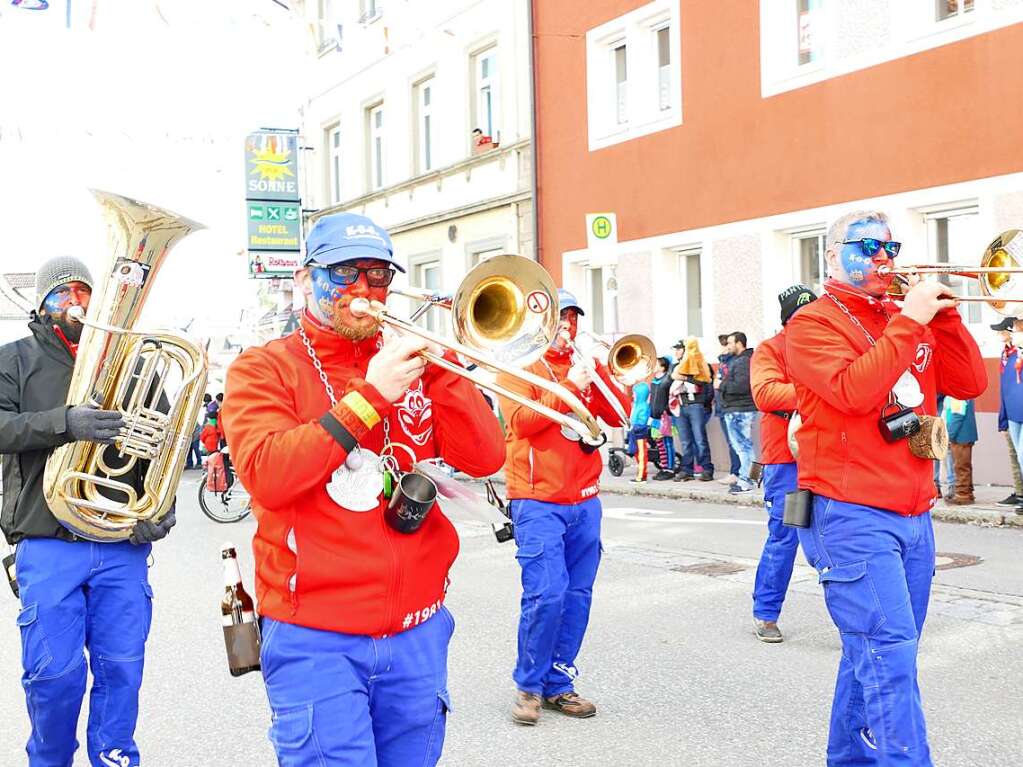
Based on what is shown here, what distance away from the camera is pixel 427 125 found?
26.5 m

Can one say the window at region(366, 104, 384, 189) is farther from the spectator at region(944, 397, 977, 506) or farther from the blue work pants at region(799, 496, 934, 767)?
the blue work pants at region(799, 496, 934, 767)

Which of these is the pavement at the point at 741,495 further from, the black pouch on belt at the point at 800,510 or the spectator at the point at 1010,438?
the black pouch on belt at the point at 800,510

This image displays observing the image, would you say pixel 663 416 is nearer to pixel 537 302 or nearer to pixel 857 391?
pixel 857 391

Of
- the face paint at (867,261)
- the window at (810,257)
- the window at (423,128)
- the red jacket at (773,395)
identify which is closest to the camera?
the face paint at (867,261)

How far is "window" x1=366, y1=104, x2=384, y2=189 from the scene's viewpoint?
2897 centimetres

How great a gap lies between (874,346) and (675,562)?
6.18 meters

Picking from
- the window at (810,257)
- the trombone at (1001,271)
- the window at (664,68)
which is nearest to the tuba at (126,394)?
the trombone at (1001,271)

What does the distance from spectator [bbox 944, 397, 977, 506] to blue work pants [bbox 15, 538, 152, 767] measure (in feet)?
31.3

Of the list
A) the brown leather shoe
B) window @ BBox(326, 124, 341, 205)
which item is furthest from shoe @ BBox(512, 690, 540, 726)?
window @ BBox(326, 124, 341, 205)

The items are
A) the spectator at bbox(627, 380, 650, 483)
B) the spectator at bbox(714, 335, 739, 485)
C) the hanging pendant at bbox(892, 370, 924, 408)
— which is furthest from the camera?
the spectator at bbox(627, 380, 650, 483)

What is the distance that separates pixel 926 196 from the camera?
14.6 metres

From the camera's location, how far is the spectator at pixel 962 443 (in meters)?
12.2

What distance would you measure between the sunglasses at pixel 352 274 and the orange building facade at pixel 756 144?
10236 mm

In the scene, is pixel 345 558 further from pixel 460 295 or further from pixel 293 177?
pixel 293 177
